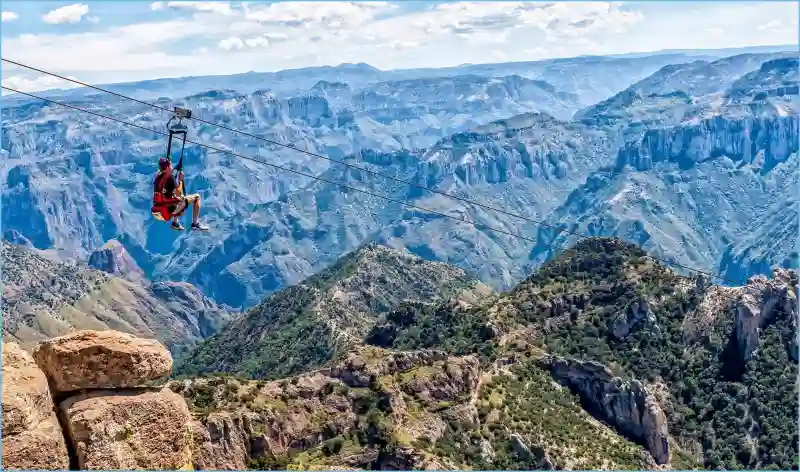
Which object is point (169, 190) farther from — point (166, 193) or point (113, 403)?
point (113, 403)

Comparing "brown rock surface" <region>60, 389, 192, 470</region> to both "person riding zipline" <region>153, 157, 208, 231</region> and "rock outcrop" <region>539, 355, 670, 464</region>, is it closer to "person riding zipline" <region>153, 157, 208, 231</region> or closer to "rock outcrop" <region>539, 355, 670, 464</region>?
"person riding zipline" <region>153, 157, 208, 231</region>

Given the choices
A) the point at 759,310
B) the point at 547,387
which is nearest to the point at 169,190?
the point at 547,387

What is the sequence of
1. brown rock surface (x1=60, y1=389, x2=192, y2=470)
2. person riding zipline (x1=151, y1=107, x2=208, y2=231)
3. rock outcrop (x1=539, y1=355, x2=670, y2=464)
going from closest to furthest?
1. brown rock surface (x1=60, y1=389, x2=192, y2=470)
2. person riding zipline (x1=151, y1=107, x2=208, y2=231)
3. rock outcrop (x1=539, y1=355, x2=670, y2=464)

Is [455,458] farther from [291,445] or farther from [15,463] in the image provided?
[15,463]

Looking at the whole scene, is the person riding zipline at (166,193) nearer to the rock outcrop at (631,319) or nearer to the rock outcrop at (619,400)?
the rock outcrop at (619,400)

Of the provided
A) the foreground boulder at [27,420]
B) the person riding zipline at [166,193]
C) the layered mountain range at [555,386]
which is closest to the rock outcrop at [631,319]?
the layered mountain range at [555,386]

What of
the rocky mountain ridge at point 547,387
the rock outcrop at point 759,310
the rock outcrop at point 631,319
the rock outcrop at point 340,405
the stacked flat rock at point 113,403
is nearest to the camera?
the stacked flat rock at point 113,403

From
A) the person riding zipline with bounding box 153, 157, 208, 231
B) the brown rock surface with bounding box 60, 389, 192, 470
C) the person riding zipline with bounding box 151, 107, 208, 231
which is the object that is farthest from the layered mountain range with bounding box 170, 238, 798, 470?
the brown rock surface with bounding box 60, 389, 192, 470
